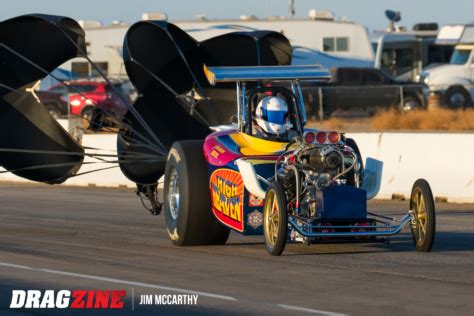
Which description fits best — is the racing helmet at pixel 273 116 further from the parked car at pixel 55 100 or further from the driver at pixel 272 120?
the parked car at pixel 55 100

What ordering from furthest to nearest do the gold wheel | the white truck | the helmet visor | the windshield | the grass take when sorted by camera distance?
the windshield, the white truck, the grass, the helmet visor, the gold wheel

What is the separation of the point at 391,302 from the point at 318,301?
0.54m

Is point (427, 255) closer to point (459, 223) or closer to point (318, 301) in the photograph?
point (318, 301)

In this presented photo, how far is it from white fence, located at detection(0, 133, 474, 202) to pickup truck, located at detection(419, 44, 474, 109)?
96.4 ft

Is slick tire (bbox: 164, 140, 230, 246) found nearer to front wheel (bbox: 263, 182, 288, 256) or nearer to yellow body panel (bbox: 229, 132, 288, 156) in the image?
yellow body panel (bbox: 229, 132, 288, 156)

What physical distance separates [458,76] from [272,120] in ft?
130

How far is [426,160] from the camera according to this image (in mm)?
20328

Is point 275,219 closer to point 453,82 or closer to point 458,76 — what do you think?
point 453,82

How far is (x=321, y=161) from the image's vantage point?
12.4 metres

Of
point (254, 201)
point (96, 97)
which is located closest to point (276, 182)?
point (254, 201)

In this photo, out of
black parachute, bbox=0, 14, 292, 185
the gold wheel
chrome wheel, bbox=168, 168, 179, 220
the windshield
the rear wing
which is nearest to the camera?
the gold wheel

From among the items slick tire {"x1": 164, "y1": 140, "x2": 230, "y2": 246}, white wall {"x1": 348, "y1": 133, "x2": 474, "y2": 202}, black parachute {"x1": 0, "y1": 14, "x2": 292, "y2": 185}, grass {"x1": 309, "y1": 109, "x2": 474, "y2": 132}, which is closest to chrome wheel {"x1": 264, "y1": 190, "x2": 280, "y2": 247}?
slick tire {"x1": 164, "y1": 140, "x2": 230, "y2": 246}

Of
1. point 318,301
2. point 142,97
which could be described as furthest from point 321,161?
point 142,97

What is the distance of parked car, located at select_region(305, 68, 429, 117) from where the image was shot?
46.9m
